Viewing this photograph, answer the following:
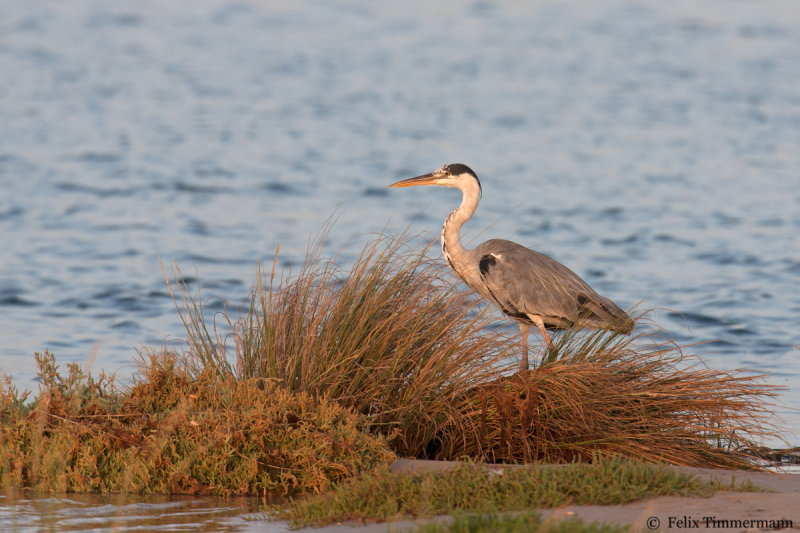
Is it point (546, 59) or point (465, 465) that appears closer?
point (465, 465)

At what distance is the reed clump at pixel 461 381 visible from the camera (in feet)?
25.4

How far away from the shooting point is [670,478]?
6594 mm

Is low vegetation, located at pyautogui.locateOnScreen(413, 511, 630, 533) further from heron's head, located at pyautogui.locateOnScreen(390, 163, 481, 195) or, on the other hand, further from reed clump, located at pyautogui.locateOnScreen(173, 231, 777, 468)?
heron's head, located at pyautogui.locateOnScreen(390, 163, 481, 195)

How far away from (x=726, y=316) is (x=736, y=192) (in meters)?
7.53

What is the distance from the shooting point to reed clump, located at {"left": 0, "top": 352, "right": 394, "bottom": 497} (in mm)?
7016

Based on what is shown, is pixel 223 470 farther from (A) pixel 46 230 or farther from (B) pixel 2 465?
(A) pixel 46 230

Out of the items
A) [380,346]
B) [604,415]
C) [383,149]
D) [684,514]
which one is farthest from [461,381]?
[383,149]

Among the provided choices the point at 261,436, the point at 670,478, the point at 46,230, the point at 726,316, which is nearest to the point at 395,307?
the point at 261,436

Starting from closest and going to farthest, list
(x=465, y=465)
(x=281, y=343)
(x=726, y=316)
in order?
(x=465, y=465)
(x=281, y=343)
(x=726, y=316)

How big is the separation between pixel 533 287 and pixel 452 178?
129 centimetres

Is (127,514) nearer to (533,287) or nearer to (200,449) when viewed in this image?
(200,449)

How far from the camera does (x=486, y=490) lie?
21.0 ft

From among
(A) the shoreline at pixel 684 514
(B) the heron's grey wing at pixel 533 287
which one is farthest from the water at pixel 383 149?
(A) the shoreline at pixel 684 514

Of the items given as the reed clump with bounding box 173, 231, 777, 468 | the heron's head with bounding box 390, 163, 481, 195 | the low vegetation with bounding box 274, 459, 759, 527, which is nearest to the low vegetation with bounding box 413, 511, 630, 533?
the low vegetation with bounding box 274, 459, 759, 527
